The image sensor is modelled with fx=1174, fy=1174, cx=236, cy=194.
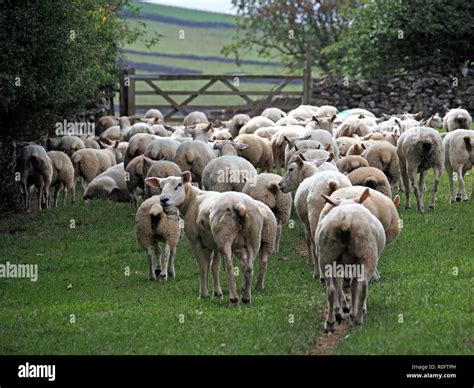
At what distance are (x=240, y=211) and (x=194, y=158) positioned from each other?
7.87 meters

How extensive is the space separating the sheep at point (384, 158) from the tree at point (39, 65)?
6504 millimetres

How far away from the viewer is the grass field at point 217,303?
12367 millimetres

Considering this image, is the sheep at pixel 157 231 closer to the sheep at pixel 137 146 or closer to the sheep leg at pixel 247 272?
the sheep leg at pixel 247 272

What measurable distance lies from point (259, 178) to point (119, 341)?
560cm

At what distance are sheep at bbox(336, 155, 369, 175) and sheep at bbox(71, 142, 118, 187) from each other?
332 inches

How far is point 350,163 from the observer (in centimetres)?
1989

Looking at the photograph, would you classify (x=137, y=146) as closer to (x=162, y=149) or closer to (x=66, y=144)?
(x=162, y=149)

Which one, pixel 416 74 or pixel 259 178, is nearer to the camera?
pixel 259 178

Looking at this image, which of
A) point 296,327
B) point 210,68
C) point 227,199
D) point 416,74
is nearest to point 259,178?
point 227,199

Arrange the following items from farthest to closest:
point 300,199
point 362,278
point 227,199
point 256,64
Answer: point 256,64
point 300,199
point 227,199
point 362,278

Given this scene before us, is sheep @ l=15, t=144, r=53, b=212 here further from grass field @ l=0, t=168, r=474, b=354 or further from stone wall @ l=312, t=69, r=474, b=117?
stone wall @ l=312, t=69, r=474, b=117

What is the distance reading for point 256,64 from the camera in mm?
96812
